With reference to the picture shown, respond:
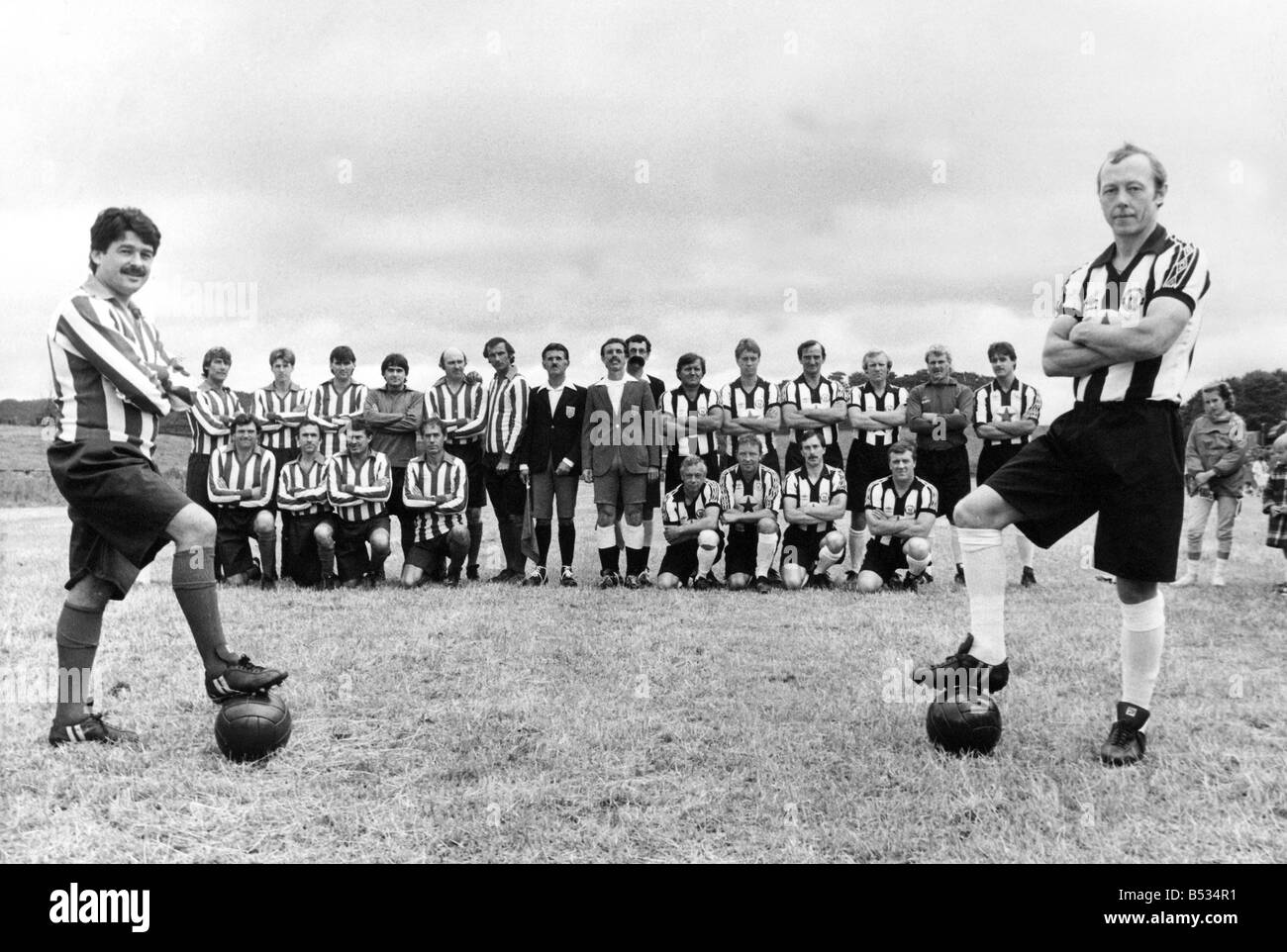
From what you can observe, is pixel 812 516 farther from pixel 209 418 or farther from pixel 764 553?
pixel 209 418

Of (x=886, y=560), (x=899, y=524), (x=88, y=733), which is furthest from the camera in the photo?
(x=886, y=560)

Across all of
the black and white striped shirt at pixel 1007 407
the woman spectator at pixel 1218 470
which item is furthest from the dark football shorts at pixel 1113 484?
the woman spectator at pixel 1218 470

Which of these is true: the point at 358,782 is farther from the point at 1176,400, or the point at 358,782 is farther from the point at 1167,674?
the point at 1167,674

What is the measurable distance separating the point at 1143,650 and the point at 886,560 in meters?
4.70

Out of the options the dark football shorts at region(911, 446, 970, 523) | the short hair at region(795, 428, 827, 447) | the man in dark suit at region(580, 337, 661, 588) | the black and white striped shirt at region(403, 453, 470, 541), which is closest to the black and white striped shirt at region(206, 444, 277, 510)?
the black and white striped shirt at region(403, 453, 470, 541)

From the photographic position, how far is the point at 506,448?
8922mm

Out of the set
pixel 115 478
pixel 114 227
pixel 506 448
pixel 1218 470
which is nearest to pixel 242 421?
pixel 506 448

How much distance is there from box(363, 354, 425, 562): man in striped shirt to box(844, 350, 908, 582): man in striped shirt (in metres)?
4.16

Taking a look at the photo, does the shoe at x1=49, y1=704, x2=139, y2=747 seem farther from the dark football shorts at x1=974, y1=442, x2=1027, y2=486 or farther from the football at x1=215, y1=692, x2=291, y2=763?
the dark football shorts at x1=974, y1=442, x2=1027, y2=486

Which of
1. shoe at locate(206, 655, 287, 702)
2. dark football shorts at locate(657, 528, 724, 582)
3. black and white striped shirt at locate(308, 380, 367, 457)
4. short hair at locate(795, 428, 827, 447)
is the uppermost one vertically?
black and white striped shirt at locate(308, 380, 367, 457)

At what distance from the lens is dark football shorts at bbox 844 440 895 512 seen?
351 inches

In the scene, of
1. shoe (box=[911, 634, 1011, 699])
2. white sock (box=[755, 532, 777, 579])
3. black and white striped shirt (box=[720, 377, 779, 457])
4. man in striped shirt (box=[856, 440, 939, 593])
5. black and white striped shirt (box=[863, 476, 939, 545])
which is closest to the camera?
shoe (box=[911, 634, 1011, 699])

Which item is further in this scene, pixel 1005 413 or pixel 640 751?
pixel 1005 413
